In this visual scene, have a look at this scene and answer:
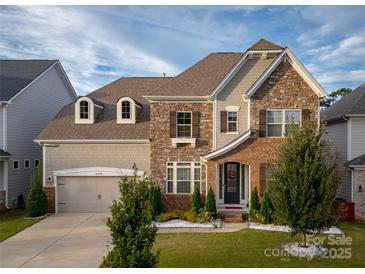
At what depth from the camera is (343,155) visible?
19.4 meters

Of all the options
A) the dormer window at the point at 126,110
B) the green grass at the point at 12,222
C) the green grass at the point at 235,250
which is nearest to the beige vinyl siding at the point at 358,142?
the green grass at the point at 235,250

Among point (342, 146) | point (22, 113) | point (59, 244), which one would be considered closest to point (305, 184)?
point (59, 244)

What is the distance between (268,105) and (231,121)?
6.66 feet

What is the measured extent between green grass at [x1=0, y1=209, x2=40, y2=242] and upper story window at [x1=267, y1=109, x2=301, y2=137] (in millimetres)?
12455

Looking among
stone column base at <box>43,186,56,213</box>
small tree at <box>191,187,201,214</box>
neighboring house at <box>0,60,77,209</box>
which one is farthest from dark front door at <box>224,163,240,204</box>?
neighboring house at <box>0,60,77,209</box>

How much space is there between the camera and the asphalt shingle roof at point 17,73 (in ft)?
69.9

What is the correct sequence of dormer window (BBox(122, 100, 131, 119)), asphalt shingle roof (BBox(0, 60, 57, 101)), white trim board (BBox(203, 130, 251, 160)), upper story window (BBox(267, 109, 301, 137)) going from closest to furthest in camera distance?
white trim board (BBox(203, 130, 251, 160)) → upper story window (BBox(267, 109, 301, 137)) → dormer window (BBox(122, 100, 131, 119)) → asphalt shingle roof (BBox(0, 60, 57, 101))

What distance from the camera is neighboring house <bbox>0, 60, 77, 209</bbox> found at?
813 inches

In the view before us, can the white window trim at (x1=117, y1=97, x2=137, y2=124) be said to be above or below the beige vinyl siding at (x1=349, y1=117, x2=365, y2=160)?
above

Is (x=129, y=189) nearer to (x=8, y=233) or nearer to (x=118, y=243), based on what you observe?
(x=118, y=243)

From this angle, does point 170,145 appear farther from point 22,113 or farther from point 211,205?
point 22,113

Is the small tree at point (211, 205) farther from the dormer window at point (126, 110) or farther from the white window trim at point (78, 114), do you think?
the white window trim at point (78, 114)

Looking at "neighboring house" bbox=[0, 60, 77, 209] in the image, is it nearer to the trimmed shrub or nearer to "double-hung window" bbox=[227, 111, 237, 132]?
the trimmed shrub

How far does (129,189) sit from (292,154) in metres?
5.74
